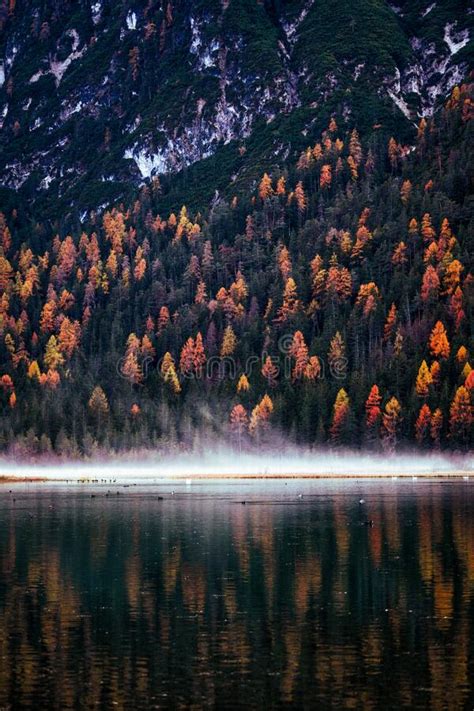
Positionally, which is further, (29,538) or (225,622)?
(29,538)

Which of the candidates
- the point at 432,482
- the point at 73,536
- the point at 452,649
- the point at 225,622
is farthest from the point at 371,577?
the point at 432,482

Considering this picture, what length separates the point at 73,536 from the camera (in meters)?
106

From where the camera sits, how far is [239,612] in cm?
6525

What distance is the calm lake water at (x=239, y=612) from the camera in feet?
163

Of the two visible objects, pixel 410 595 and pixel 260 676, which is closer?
pixel 260 676

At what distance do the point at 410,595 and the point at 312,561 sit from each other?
16017 millimetres

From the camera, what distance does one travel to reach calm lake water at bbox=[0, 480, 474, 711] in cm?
4962

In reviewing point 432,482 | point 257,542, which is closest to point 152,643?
point 257,542

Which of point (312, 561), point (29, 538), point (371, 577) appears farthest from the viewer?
point (29, 538)

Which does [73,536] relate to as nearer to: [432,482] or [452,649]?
[452,649]

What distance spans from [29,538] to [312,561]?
2922cm

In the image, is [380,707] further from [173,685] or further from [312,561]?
[312,561]

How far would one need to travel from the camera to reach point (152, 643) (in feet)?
190

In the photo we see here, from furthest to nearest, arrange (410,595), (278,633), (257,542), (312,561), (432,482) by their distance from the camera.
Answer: (432,482) → (257,542) → (312,561) → (410,595) → (278,633)
